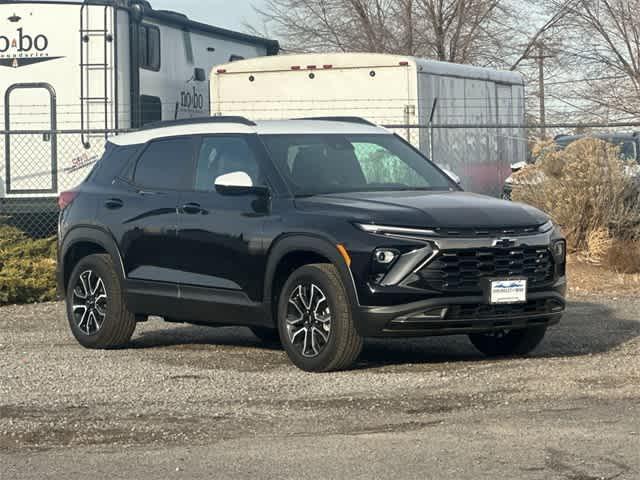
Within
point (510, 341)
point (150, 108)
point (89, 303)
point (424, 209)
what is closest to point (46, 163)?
point (150, 108)

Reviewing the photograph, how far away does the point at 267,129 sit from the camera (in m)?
10.7

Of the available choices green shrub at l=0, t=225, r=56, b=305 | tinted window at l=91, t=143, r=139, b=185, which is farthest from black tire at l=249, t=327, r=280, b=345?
green shrub at l=0, t=225, r=56, b=305

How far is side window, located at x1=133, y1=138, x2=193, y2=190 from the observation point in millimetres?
11008

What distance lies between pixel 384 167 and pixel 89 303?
2567 millimetres

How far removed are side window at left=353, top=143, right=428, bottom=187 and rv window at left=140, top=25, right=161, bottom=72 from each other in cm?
828

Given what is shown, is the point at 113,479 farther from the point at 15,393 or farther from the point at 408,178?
the point at 408,178

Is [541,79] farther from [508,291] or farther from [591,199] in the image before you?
[508,291]

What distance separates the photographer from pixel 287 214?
32.7ft

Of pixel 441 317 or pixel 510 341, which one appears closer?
pixel 441 317

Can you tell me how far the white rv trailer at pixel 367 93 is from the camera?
1920 centimetres

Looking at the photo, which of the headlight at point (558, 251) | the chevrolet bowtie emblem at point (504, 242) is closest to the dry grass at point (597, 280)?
the headlight at point (558, 251)

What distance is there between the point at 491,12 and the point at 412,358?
87.4ft

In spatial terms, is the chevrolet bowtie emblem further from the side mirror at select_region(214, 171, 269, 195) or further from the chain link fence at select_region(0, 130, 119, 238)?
the chain link fence at select_region(0, 130, 119, 238)

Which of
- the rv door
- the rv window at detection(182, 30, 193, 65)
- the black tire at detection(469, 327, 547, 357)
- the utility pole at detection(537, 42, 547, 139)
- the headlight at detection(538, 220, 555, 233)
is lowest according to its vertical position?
the black tire at detection(469, 327, 547, 357)
